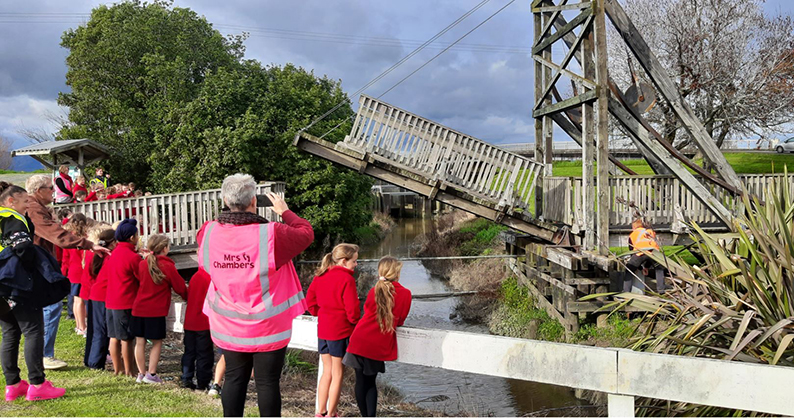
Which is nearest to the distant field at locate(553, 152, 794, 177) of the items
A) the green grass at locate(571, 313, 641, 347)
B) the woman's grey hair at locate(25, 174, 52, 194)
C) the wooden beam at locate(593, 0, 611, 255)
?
the green grass at locate(571, 313, 641, 347)

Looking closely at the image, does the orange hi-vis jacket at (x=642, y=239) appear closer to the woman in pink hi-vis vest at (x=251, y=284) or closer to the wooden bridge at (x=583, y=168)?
the wooden bridge at (x=583, y=168)

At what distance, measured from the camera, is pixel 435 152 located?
12234 millimetres

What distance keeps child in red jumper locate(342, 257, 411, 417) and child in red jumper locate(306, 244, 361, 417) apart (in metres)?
0.14

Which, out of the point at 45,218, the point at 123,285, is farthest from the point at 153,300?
the point at 45,218

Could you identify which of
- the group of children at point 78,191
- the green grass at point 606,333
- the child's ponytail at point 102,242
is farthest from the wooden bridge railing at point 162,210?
the green grass at point 606,333

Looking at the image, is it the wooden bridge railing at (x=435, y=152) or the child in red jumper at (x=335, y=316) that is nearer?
the child in red jumper at (x=335, y=316)

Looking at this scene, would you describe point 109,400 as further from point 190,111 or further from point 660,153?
point 190,111

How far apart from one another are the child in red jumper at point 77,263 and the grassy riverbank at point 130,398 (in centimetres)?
28

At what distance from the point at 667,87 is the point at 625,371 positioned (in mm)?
8989

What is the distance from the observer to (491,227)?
83.8ft

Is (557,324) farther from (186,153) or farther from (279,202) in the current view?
(186,153)

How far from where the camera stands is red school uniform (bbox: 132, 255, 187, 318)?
6133 millimetres

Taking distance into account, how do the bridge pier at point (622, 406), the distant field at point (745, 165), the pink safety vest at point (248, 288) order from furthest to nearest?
the distant field at point (745, 165) → the bridge pier at point (622, 406) → the pink safety vest at point (248, 288)

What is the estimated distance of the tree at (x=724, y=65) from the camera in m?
24.6
